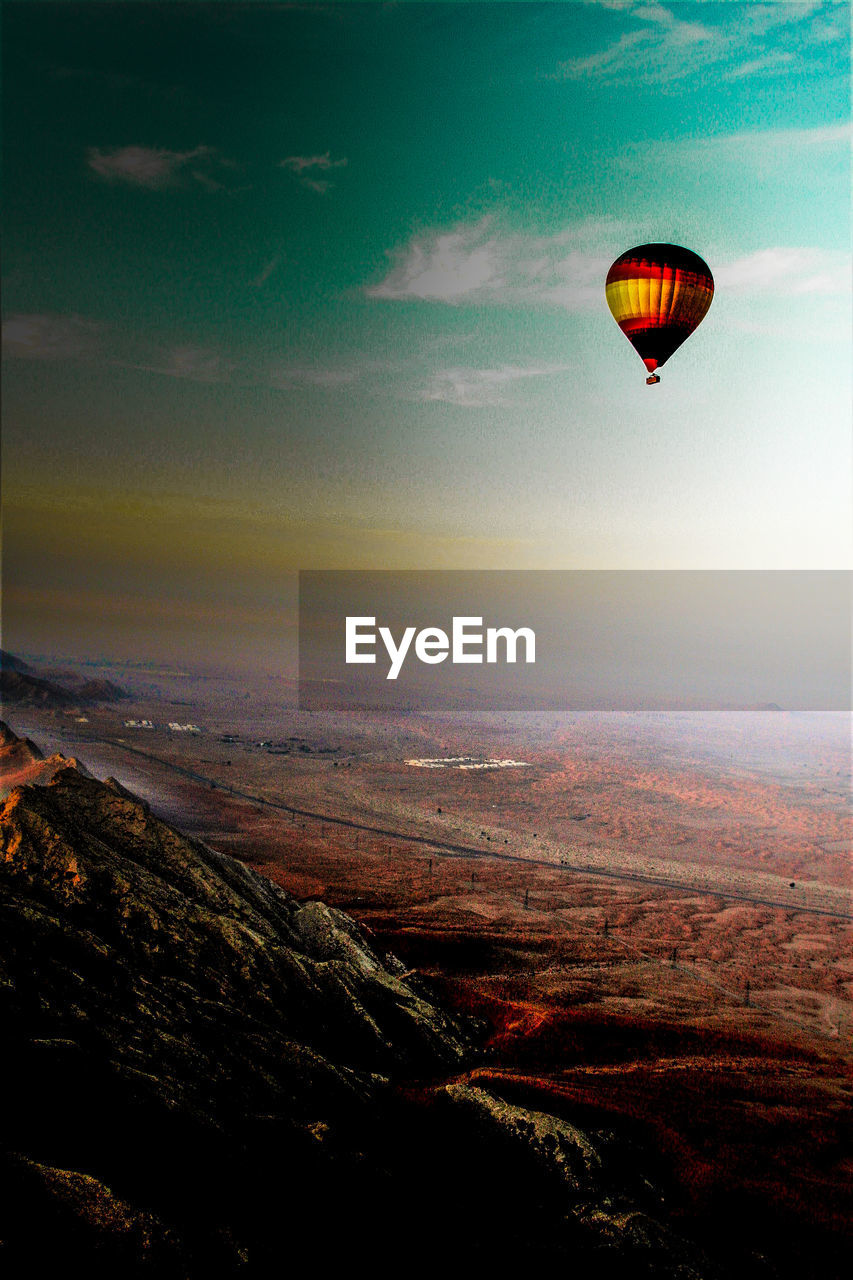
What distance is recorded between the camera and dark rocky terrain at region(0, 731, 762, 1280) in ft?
38.0

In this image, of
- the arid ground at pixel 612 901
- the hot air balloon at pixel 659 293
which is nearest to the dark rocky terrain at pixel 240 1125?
the arid ground at pixel 612 901

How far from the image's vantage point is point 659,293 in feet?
107

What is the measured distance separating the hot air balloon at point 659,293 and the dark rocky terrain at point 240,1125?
26.1 meters

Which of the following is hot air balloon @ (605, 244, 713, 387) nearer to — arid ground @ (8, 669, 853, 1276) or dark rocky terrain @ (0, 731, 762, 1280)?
arid ground @ (8, 669, 853, 1276)

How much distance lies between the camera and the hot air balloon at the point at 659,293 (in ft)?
106

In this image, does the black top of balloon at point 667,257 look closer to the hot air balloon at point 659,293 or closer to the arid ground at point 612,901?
the hot air balloon at point 659,293

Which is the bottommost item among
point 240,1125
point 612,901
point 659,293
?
point 612,901

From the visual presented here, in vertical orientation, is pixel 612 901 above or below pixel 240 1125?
below

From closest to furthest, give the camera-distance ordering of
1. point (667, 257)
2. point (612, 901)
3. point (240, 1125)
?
point (240, 1125) < point (667, 257) < point (612, 901)

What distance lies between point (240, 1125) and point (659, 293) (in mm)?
31502

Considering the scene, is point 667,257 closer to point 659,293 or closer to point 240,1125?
point 659,293

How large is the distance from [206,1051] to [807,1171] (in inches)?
548

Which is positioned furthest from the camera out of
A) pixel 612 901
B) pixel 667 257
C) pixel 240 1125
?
pixel 612 901

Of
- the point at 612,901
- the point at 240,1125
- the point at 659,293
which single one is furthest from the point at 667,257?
the point at 612,901
